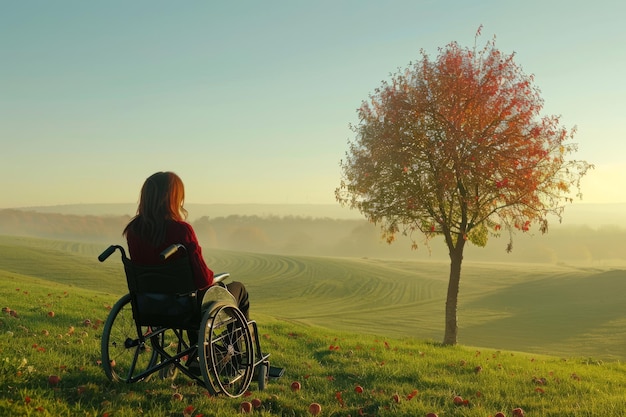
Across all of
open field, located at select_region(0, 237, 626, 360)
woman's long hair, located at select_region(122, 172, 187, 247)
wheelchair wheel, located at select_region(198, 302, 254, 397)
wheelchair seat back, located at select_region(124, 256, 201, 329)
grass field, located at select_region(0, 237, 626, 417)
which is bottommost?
open field, located at select_region(0, 237, 626, 360)

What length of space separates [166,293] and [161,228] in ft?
2.24

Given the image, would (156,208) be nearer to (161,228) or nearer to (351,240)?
(161,228)

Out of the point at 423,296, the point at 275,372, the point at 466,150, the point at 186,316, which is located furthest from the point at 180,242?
the point at 423,296

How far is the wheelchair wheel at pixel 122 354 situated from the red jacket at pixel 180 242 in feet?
2.11

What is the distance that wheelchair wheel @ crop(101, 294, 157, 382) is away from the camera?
5730mm

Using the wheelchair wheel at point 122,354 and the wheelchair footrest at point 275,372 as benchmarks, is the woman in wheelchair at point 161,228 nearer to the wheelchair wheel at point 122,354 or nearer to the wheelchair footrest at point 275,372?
the wheelchair wheel at point 122,354

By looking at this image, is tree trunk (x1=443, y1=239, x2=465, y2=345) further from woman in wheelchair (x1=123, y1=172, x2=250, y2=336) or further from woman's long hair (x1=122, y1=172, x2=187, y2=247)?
woman's long hair (x1=122, y1=172, x2=187, y2=247)

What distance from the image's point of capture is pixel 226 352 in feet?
19.6

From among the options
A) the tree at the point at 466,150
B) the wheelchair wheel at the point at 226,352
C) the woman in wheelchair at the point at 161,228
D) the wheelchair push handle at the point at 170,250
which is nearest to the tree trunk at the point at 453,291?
the tree at the point at 466,150

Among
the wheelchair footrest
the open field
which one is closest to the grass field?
the wheelchair footrest

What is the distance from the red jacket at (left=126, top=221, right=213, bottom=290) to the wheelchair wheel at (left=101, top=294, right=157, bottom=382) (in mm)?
642

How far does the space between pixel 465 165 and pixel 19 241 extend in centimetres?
9438

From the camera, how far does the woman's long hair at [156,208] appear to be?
5543 mm

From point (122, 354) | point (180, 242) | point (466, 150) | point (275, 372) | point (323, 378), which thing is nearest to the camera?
point (180, 242)
